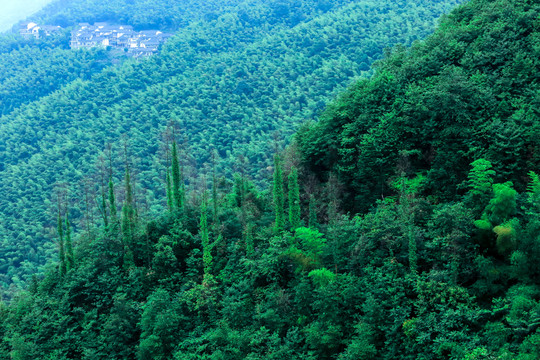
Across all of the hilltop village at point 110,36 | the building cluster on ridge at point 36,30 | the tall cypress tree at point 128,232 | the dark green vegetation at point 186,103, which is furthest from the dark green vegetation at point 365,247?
the building cluster on ridge at point 36,30

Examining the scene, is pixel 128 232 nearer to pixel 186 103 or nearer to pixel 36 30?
pixel 186 103

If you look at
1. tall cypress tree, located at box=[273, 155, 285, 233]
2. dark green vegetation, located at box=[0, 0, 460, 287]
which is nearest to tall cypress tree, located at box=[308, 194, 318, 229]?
tall cypress tree, located at box=[273, 155, 285, 233]

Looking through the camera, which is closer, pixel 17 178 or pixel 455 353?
pixel 455 353

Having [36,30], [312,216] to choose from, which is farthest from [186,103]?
[36,30]

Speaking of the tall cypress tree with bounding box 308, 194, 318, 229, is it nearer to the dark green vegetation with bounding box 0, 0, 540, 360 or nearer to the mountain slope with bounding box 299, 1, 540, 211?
the dark green vegetation with bounding box 0, 0, 540, 360

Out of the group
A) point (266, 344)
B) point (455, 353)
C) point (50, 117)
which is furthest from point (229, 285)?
point (50, 117)

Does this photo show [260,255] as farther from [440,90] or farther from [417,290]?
[440,90]

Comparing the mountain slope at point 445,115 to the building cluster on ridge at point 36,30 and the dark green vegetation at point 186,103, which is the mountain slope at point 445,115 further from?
the building cluster on ridge at point 36,30
